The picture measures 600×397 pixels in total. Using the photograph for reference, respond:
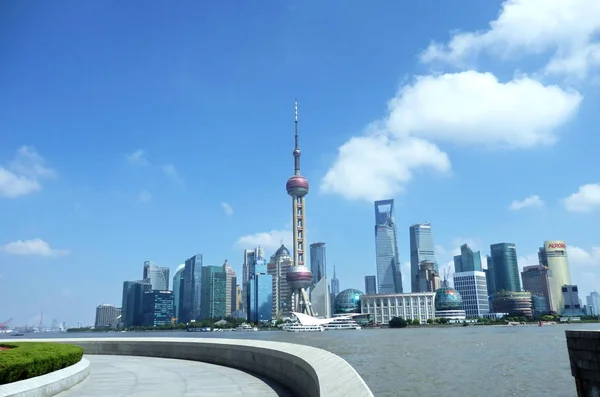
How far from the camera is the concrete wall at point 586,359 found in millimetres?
16391

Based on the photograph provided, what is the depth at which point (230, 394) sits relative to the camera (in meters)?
13.2

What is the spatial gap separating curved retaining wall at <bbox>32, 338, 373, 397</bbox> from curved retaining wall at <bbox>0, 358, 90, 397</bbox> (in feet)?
19.0

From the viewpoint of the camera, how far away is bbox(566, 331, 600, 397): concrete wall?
1639 cm

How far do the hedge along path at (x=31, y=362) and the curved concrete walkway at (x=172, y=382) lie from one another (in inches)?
35.2

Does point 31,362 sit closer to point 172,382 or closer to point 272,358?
point 172,382

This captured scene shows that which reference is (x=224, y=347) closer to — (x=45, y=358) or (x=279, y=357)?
(x=279, y=357)

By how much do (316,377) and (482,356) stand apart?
43.0 meters

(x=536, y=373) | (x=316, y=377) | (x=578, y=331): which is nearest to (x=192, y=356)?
(x=316, y=377)

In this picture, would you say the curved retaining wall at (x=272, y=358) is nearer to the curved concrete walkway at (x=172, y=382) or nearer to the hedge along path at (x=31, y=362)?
the curved concrete walkway at (x=172, y=382)

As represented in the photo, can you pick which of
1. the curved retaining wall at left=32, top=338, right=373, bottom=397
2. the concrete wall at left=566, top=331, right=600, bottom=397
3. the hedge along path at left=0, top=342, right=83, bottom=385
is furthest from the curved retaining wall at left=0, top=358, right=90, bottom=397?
the concrete wall at left=566, top=331, right=600, bottom=397

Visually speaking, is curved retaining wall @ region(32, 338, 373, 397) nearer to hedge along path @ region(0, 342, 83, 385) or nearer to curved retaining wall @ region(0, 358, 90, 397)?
curved retaining wall @ region(0, 358, 90, 397)

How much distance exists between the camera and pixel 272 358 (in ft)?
53.3

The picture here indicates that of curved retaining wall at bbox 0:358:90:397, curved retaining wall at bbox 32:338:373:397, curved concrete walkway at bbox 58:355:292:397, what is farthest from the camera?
curved concrete walkway at bbox 58:355:292:397

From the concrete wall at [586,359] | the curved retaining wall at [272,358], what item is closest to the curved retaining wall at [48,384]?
the curved retaining wall at [272,358]
